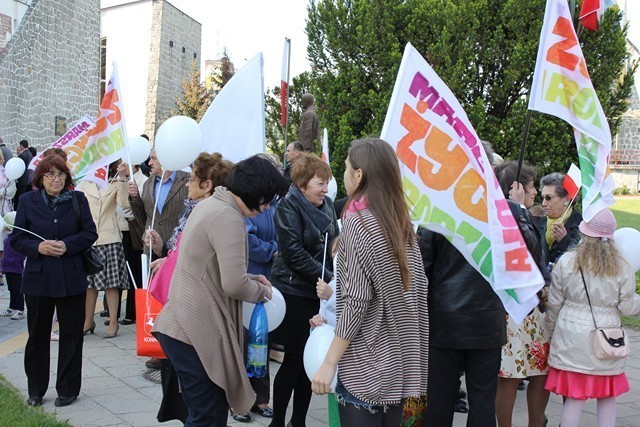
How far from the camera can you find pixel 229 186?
12.3 feet

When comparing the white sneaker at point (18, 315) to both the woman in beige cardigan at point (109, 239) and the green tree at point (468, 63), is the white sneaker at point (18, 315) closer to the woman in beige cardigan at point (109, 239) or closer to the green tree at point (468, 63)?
the woman in beige cardigan at point (109, 239)

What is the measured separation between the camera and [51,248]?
5.39 metres

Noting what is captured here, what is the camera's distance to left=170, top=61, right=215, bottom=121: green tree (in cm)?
3875

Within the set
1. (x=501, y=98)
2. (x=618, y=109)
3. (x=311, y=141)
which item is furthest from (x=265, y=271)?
(x=618, y=109)

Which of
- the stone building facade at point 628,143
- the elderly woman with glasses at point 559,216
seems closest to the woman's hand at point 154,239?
the elderly woman with glasses at point 559,216

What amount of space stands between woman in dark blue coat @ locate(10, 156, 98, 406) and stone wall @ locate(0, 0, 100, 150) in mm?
14644

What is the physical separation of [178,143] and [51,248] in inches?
48.7

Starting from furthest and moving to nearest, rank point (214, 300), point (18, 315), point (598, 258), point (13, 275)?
point (18, 315), point (13, 275), point (598, 258), point (214, 300)

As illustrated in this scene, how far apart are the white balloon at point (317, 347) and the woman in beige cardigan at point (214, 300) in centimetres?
37

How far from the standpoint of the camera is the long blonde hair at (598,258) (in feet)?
14.5

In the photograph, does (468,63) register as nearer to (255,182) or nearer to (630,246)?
(630,246)

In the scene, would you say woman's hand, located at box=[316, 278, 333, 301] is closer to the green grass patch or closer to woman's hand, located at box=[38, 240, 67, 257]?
the green grass patch

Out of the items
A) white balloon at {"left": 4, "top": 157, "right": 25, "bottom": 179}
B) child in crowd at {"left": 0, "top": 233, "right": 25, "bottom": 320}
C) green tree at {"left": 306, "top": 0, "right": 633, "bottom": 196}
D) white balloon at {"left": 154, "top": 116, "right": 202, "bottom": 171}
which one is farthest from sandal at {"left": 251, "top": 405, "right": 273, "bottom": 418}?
green tree at {"left": 306, "top": 0, "right": 633, "bottom": 196}

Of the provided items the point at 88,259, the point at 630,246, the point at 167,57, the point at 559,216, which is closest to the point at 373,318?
the point at 630,246
